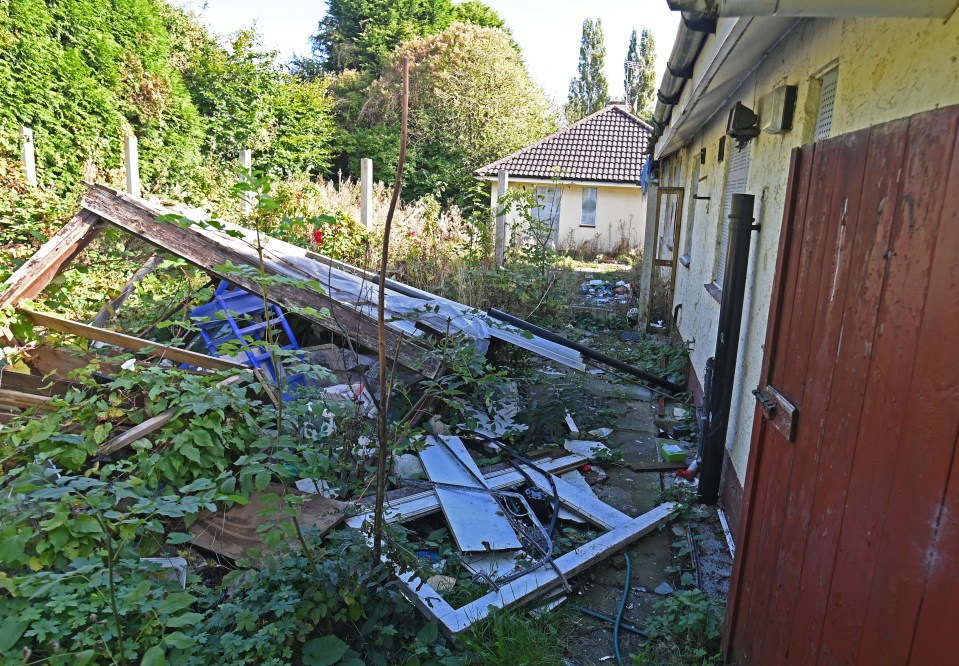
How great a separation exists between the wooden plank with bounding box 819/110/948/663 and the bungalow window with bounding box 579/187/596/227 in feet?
64.0

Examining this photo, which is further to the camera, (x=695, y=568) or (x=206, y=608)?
(x=695, y=568)

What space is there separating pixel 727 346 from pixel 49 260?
204 inches

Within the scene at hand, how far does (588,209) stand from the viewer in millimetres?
20688

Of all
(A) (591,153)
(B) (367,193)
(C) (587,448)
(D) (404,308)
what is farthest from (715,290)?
(A) (591,153)

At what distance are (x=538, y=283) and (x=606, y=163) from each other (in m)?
13.2

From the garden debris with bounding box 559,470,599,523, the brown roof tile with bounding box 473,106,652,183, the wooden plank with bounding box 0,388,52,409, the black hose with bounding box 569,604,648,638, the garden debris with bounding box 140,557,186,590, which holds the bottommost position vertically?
the black hose with bounding box 569,604,648,638

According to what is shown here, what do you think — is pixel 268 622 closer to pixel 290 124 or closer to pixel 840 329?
pixel 840 329

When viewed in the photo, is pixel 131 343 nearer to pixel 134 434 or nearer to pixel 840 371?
pixel 134 434

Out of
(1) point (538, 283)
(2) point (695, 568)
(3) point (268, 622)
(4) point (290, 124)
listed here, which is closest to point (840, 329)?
(2) point (695, 568)

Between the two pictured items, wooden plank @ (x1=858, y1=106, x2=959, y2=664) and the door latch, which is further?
the door latch

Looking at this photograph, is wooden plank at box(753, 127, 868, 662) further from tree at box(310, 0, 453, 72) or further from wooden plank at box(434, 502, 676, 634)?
tree at box(310, 0, 453, 72)

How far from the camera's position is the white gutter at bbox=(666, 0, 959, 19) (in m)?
1.57

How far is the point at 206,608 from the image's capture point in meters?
2.93

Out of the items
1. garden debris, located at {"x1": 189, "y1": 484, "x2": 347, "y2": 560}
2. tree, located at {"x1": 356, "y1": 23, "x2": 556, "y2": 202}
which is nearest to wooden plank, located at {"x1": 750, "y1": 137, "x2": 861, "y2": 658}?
garden debris, located at {"x1": 189, "y1": 484, "x2": 347, "y2": 560}
